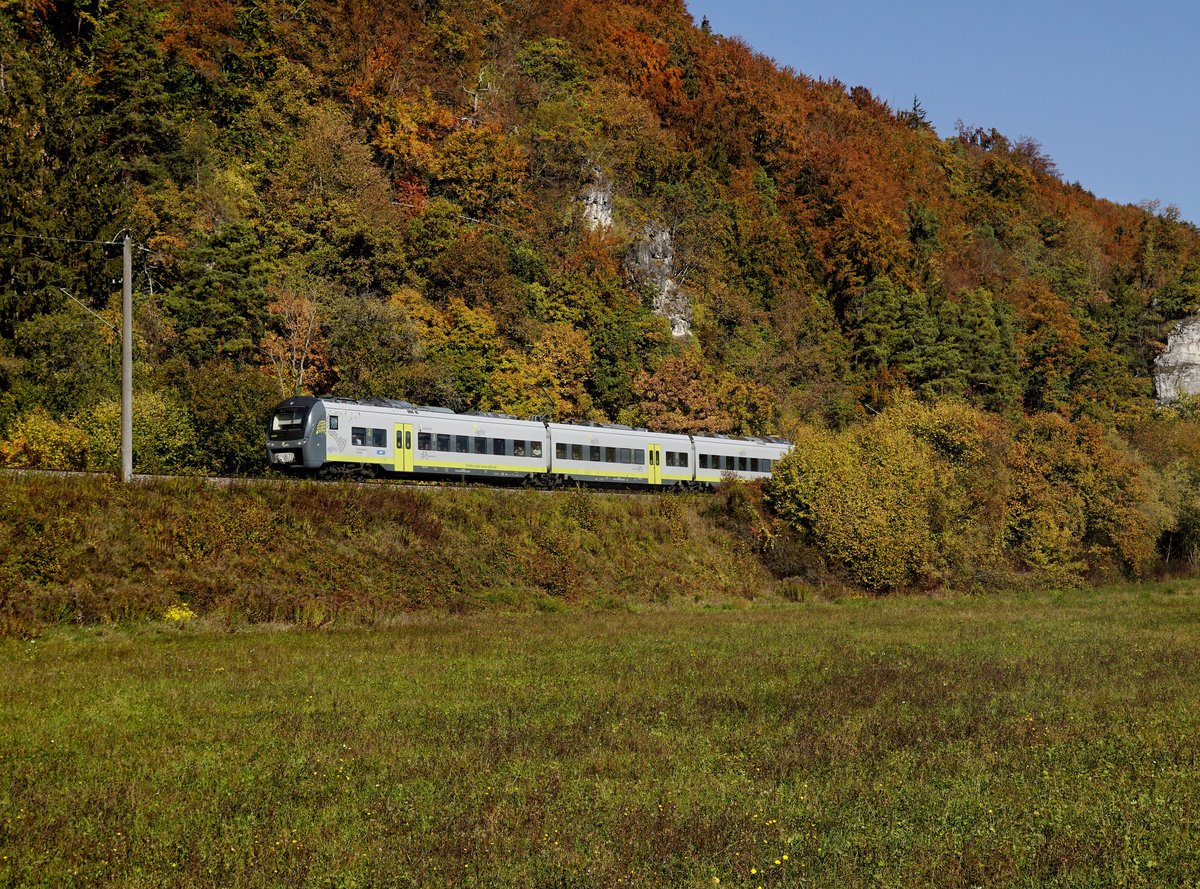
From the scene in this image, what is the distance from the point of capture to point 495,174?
75.8 metres

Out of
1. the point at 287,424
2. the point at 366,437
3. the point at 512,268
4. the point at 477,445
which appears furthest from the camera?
the point at 512,268

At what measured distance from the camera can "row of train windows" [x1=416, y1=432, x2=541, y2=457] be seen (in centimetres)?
4338

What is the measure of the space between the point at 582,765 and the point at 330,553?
21774 mm

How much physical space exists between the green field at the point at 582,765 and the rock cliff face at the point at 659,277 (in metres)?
59.3

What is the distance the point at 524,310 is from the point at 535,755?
5631 cm

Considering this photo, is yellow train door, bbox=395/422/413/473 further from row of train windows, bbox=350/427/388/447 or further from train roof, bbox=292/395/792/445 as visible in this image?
train roof, bbox=292/395/792/445

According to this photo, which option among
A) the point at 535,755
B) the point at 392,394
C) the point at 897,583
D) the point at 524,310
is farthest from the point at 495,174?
the point at 535,755

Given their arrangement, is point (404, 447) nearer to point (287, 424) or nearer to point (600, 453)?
point (287, 424)

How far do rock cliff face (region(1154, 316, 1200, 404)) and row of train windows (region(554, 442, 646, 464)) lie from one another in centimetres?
10079

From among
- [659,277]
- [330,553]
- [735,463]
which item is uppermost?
[659,277]

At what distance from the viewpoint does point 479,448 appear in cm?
4550

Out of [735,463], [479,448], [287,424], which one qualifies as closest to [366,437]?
[287,424]

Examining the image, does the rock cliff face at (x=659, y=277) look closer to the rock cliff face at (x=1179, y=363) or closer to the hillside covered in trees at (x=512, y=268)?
the hillside covered in trees at (x=512, y=268)

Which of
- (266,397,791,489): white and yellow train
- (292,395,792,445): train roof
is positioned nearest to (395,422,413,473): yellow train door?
(266,397,791,489): white and yellow train
